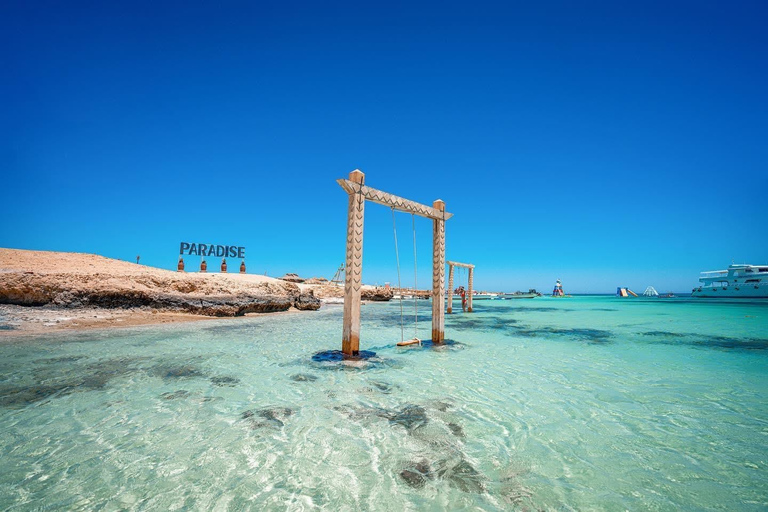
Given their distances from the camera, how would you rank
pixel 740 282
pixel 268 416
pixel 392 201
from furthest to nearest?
pixel 740 282
pixel 392 201
pixel 268 416

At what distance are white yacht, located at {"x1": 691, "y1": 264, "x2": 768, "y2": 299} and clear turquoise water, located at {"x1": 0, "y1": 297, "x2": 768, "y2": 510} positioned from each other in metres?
90.4

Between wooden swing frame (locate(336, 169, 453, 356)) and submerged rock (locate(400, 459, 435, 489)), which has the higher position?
wooden swing frame (locate(336, 169, 453, 356))

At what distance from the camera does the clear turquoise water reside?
3.04 meters

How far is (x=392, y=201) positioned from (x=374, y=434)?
668cm

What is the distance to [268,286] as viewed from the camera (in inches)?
965

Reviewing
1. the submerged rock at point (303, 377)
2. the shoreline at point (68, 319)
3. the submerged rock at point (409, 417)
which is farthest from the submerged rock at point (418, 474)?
the shoreline at point (68, 319)

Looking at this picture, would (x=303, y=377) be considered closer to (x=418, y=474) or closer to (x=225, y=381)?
(x=225, y=381)

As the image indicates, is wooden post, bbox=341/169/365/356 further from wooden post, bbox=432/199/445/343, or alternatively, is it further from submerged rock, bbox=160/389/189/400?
submerged rock, bbox=160/389/189/400

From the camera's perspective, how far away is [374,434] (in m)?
4.32

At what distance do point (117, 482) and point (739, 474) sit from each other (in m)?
6.34

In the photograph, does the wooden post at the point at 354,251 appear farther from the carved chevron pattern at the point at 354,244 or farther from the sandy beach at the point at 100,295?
the sandy beach at the point at 100,295

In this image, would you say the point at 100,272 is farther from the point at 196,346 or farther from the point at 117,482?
the point at 117,482

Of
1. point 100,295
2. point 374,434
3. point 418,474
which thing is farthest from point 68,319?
point 418,474

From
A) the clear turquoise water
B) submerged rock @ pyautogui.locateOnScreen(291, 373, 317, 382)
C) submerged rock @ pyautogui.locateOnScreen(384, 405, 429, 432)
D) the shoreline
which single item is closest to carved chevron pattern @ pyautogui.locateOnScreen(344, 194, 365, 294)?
the clear turquoise water
